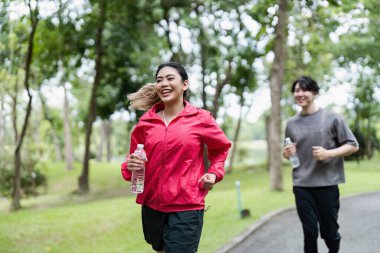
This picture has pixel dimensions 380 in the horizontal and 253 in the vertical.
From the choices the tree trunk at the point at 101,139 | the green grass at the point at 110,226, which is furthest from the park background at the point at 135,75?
the tree trunk at the point at 101,139

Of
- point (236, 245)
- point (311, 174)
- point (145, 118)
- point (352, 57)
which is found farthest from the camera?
point (352, 57)

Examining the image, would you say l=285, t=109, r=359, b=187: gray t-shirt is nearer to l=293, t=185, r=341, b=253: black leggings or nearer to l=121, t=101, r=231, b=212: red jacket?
l=293, t=185, r=341, b=253: black leggings

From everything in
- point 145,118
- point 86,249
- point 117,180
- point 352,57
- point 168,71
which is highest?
point 352,57

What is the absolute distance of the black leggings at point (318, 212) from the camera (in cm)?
476

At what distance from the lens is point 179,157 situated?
11.7 ft

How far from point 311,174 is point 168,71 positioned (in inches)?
76.5

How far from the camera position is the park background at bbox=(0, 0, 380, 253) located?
938 centimetres

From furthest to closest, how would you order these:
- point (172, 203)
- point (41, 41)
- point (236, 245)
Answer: point (41, 41) < point (236, 245) < point (172, 203)

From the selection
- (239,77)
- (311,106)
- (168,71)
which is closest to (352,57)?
(239,77)

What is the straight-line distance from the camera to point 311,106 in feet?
16.4

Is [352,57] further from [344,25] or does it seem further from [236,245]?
[236,245]

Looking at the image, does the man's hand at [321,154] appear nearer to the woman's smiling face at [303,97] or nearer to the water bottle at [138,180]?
the woman's smiling face at [303,97]

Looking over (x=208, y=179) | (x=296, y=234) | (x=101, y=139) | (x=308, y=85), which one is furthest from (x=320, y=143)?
(x=101, y=139)

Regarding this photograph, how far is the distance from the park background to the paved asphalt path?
36cm
